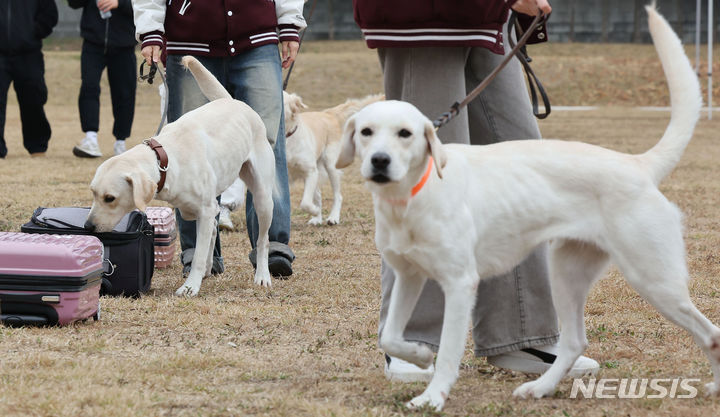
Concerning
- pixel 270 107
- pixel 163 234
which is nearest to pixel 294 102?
pixel 270 107

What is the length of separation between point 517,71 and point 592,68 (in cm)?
2785

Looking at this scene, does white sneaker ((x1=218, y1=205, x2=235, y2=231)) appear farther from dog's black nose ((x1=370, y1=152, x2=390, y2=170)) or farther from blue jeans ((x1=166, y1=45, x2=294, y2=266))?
dog's black nose ((x1=370, y1=152, x2=390, y2=170))

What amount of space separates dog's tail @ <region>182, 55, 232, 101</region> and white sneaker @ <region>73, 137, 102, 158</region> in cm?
728

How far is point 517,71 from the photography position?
3.48m

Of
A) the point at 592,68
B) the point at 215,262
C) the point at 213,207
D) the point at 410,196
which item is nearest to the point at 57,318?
the point at 213,207

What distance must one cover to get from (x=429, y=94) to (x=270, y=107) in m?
2.30

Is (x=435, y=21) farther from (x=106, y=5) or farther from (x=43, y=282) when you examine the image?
(x=106, y=5)

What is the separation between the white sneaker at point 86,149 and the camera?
12219 mm

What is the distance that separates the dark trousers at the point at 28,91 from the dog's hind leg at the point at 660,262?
10.2m

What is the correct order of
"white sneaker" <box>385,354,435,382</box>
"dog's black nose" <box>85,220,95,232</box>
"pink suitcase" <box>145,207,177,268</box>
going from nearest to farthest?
"white sneaker" <box>385,354,435,382</box> < "dog's black nose" <box>85,220,95,232</box> < "pink suitcase" <box>145,207,177,268</box>

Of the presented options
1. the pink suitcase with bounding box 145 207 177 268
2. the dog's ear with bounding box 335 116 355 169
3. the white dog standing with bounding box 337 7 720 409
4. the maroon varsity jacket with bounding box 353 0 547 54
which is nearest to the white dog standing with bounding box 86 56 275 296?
the pink suitcase with bounding box 145 207 177 268

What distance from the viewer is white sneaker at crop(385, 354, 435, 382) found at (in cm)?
322

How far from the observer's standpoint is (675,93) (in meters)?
3.04

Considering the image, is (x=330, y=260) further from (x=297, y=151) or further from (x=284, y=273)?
(x=297, y=151)
